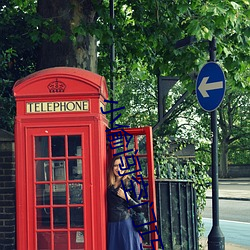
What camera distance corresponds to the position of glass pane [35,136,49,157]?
19.3ft

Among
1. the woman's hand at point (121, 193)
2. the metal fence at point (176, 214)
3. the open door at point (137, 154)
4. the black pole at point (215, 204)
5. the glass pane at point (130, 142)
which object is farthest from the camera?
the black pole at point (215, 204)

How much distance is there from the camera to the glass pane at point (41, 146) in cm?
588

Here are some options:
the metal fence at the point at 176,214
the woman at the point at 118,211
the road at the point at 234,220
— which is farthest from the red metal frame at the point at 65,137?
the road at the point at 234,220

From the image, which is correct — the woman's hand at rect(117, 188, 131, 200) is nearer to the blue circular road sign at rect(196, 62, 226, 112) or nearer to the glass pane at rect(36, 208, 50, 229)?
the glass pane at rect(36, 208, 50, 229)

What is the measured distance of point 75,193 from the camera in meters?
5.93

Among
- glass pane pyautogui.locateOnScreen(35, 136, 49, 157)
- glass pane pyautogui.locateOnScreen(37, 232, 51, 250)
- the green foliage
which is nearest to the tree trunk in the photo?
the green foliage

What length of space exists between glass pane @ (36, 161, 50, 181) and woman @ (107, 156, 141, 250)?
69 cm

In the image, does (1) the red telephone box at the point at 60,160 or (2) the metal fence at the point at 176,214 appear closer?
(1) the red telephone box at the point at 60,160

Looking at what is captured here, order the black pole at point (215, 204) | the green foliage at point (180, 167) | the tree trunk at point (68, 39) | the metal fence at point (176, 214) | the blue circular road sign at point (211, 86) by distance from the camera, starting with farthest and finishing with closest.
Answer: the green foliage at point (180, 167)
the tree trunk at point (68, 39)
the black pole at point (215, 204)
the metal fence at point (176, 214)
the blue circular road sign at point (211, 86)

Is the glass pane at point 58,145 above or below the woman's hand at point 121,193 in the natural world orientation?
above

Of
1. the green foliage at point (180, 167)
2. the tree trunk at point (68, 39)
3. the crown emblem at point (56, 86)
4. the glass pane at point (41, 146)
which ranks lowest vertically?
the green foliage at point (180, 167)

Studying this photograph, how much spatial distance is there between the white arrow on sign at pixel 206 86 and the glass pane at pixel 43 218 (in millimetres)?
3238

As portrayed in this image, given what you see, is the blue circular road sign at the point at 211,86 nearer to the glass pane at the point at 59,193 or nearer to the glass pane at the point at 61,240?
the glass pane at the point at 59,193

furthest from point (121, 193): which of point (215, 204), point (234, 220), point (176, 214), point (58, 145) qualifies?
point (234, 220)
